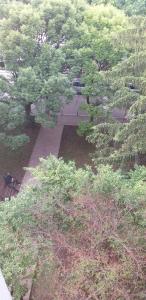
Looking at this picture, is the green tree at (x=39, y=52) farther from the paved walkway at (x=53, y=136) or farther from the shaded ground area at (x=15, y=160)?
the shaded ground area at (x=15, y=160)

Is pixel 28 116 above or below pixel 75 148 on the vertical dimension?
above

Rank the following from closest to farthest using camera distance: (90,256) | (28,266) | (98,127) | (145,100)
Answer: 1. (90,256)
2. (28,266)
3. (145,100)
4. (98,127)

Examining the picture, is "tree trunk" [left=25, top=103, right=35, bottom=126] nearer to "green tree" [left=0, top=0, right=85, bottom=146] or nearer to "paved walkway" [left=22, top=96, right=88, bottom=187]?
"green tree" [left=0, top=0, right=85, bottom=146]

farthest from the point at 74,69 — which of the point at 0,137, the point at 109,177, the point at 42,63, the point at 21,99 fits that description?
the point at 109,177

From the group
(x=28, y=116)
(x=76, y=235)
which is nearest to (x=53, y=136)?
(x=28, y=116)

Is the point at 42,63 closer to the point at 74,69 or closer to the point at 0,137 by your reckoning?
the point at 74,69

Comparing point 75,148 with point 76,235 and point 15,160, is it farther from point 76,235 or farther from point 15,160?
point 76,235
